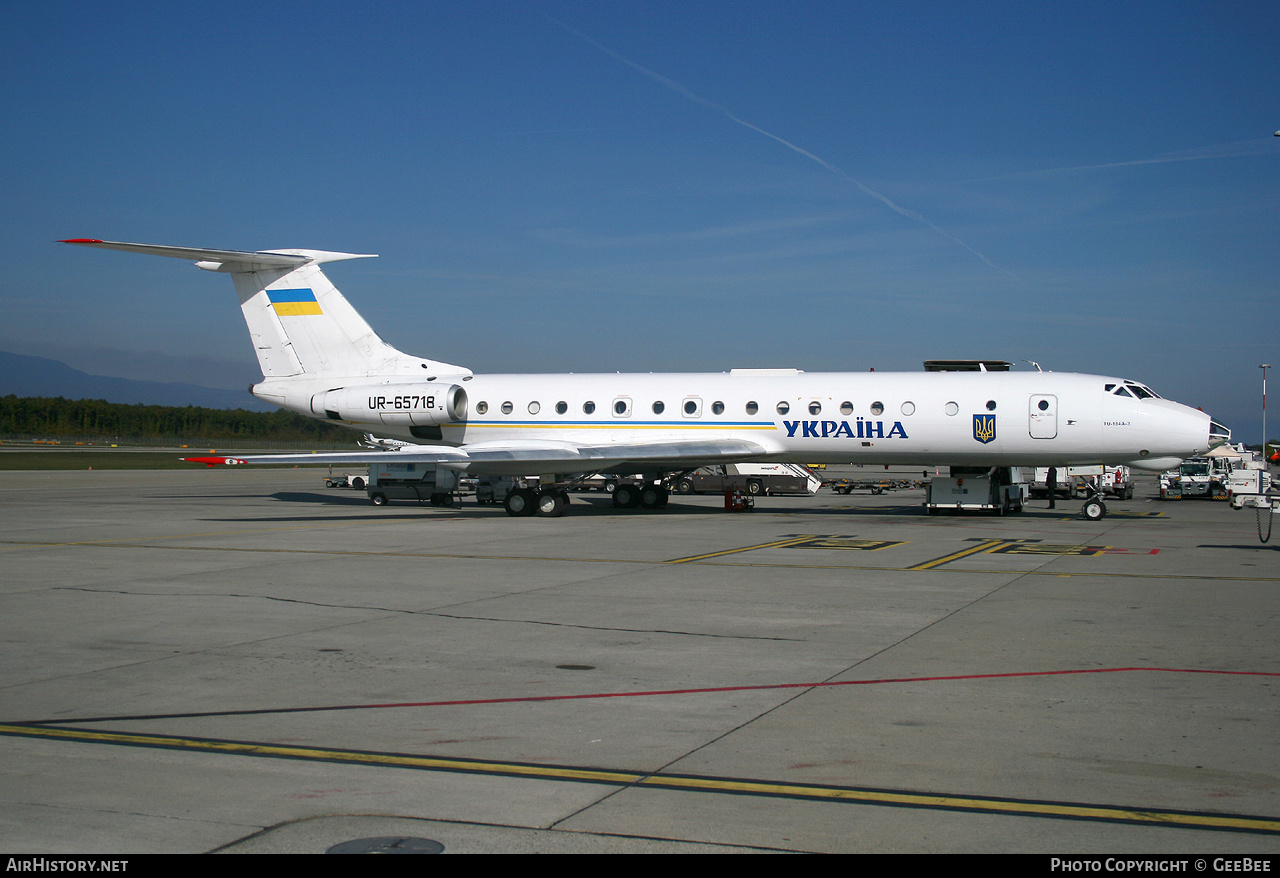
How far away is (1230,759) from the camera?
587cm

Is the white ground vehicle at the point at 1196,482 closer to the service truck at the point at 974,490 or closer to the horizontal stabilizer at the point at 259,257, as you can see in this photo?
the service truck at the point at 974,490

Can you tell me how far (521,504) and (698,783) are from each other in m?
20.5

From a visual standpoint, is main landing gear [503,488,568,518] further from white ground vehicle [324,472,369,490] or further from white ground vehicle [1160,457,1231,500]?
white ground vehicle [1160,457,1231,500]

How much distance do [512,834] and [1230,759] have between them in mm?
4256

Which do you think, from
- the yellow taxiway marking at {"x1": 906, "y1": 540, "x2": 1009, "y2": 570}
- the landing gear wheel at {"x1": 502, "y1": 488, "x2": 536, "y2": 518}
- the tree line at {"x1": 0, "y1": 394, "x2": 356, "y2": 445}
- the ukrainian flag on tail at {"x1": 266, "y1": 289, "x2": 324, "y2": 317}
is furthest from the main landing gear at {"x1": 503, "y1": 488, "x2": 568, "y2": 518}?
the tree line at {"x1": 0, "y1": 394, "x2": 356, "y2": 445}

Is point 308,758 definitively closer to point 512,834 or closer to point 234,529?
point 512,834

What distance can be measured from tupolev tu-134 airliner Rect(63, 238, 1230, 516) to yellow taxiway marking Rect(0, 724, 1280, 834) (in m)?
15.9

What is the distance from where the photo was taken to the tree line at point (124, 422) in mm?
121875

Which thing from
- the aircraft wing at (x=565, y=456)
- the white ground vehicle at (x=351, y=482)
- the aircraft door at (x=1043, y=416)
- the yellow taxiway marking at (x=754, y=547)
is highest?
the aircraft door at (x=1043, y=416)

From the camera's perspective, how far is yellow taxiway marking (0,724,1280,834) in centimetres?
493

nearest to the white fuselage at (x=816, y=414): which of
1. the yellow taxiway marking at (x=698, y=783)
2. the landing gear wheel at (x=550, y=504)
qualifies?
the landing gear wheel at (x=550, y=504)

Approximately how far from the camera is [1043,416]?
2345 cm

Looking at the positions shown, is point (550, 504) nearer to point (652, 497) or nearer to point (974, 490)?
point (652, 497)

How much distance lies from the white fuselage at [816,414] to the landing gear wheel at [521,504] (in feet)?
6.82
